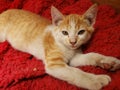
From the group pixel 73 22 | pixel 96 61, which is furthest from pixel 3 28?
pixel 96 61

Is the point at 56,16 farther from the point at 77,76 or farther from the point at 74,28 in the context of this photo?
the point at 77,76

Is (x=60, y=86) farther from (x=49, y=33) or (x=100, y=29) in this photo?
(x=100, y=29)

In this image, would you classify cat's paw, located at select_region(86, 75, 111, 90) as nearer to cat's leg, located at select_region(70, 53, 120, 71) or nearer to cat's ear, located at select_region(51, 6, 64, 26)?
cat's leg, located at select_region(70, 53, 120, 71)

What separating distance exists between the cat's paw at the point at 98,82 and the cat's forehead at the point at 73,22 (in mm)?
350

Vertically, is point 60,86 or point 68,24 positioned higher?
point 68,24

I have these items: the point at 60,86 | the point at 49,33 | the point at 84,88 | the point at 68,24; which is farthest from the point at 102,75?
the point at 49,33

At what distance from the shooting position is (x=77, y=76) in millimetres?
1426

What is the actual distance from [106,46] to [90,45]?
0.38 ft

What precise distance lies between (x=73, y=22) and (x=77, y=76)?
0.36m

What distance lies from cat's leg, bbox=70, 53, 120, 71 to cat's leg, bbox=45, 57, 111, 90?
0.30 feet

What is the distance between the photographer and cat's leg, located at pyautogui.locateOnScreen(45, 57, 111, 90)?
1393mm

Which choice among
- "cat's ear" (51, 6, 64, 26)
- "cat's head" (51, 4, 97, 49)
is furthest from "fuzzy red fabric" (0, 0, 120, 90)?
"cat's ear" (51, 6, 64, 26)

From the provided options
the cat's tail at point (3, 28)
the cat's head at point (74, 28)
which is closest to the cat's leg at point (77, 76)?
the cat's head at point (74, 28)

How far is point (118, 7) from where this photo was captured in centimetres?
208
